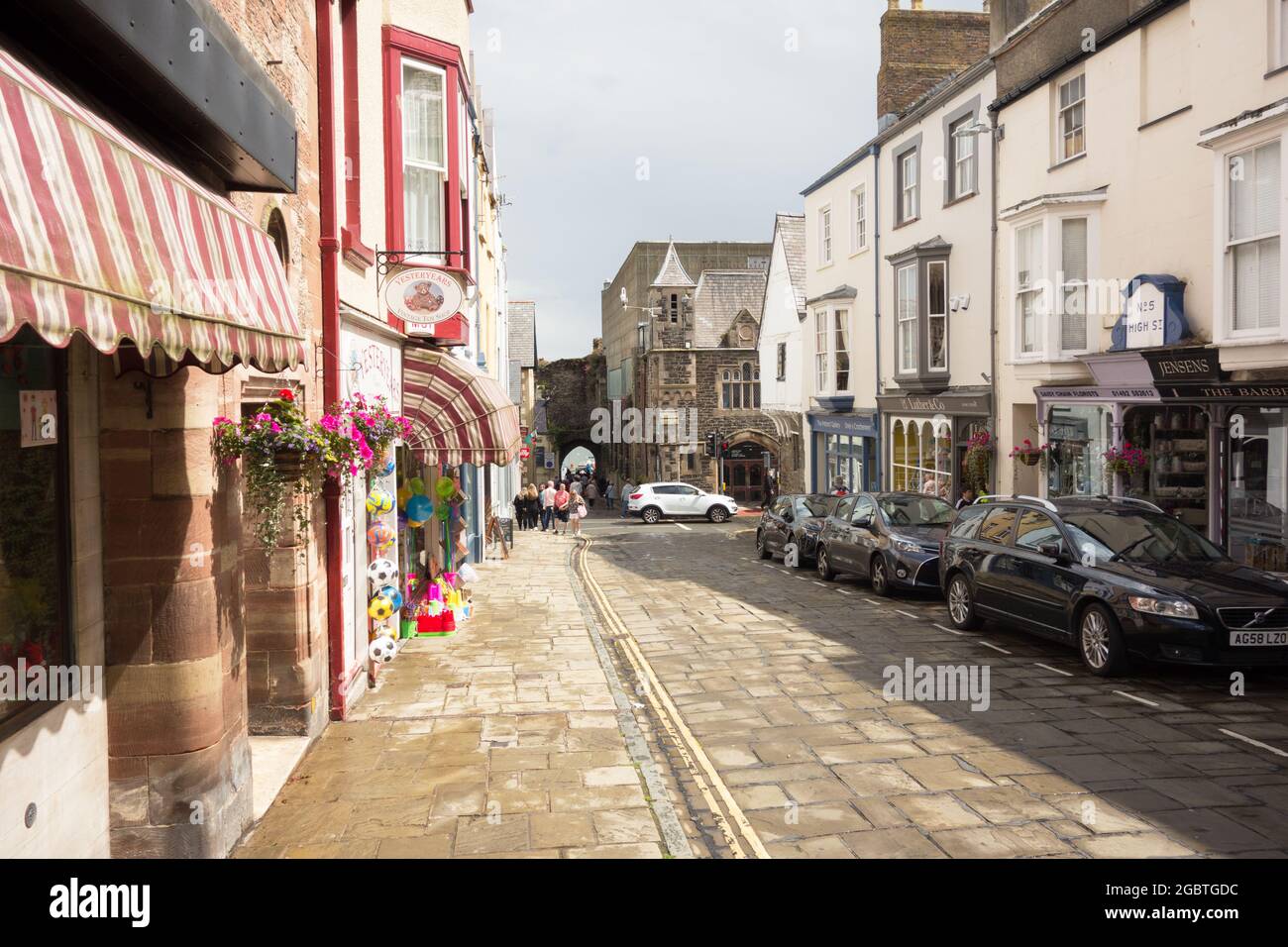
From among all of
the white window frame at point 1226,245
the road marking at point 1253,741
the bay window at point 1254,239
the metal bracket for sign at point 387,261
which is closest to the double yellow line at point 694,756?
the road marking at point 1253,741

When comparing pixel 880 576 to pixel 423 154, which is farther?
pixel 880 576

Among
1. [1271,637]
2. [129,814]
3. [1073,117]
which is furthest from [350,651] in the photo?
[1073,117]

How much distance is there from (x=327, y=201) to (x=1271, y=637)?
944 centimetres

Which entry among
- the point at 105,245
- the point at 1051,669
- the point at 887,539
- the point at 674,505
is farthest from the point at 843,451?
the point at 105,245

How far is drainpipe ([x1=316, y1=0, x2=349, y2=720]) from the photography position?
8.85m

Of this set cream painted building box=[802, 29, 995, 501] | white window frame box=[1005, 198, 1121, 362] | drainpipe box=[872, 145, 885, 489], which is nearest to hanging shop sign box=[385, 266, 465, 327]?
white window frame box=[1005, 198, 1121, 362]

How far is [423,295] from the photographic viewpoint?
1103 cm

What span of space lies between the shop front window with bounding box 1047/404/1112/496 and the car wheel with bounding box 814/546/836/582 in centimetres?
422

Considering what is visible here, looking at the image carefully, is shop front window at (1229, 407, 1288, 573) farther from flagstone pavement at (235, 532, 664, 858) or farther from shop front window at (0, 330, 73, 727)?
shop front window at (0, 330, 73, 727)

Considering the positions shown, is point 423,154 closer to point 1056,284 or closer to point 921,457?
point 1056,284

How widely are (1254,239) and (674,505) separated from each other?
89.8 ft

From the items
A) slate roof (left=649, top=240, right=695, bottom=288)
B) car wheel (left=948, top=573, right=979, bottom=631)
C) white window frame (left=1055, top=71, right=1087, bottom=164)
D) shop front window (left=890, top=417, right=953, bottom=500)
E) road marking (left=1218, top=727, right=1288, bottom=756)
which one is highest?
slate roof (left=649, top=240, right=695, bottom=288)

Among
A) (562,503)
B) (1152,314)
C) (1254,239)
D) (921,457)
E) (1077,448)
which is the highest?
(1254,239)

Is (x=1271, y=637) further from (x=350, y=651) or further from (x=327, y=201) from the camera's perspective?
(x=327, y=201)
